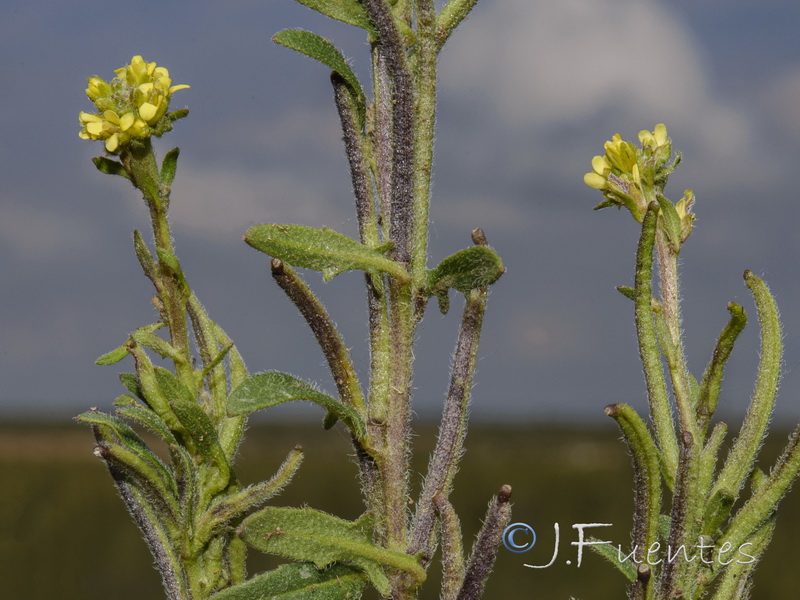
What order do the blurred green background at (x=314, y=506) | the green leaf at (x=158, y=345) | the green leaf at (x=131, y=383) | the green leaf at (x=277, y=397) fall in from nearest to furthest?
the green leaf at (x=277, y=397), the green leaf at (x=158, y=345), the green leaf at (x=131, y=383), the blurred green background at (x=314, y=506)

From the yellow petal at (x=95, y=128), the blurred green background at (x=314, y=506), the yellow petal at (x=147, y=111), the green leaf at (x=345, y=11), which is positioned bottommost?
the blurred green background at (x=314, y=506)

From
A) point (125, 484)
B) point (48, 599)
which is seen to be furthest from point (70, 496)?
point (125, 484)

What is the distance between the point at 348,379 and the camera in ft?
4.81

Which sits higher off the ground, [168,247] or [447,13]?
[447,13]

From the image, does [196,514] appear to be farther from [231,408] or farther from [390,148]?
[390,148]

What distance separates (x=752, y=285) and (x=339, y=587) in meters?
0.97

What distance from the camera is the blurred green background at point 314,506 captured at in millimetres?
23469

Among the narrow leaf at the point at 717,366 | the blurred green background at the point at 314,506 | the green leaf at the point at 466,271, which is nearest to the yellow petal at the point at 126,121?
the green leaf at the point at 466,271

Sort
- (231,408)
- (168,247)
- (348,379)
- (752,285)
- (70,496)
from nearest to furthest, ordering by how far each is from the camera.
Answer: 1. (231,408)
2. (348,379)
3. (168,247)
4. (752,285)
5. (70,496)

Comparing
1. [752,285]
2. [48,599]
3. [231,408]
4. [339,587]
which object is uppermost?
[752,285]

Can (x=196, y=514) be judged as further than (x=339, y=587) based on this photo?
Yes

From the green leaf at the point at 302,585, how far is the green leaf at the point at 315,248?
0.48m

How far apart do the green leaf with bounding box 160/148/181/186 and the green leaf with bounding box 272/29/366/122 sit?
0.98 feet

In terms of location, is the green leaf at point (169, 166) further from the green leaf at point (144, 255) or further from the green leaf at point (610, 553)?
the green leaf at point (610, 553)
